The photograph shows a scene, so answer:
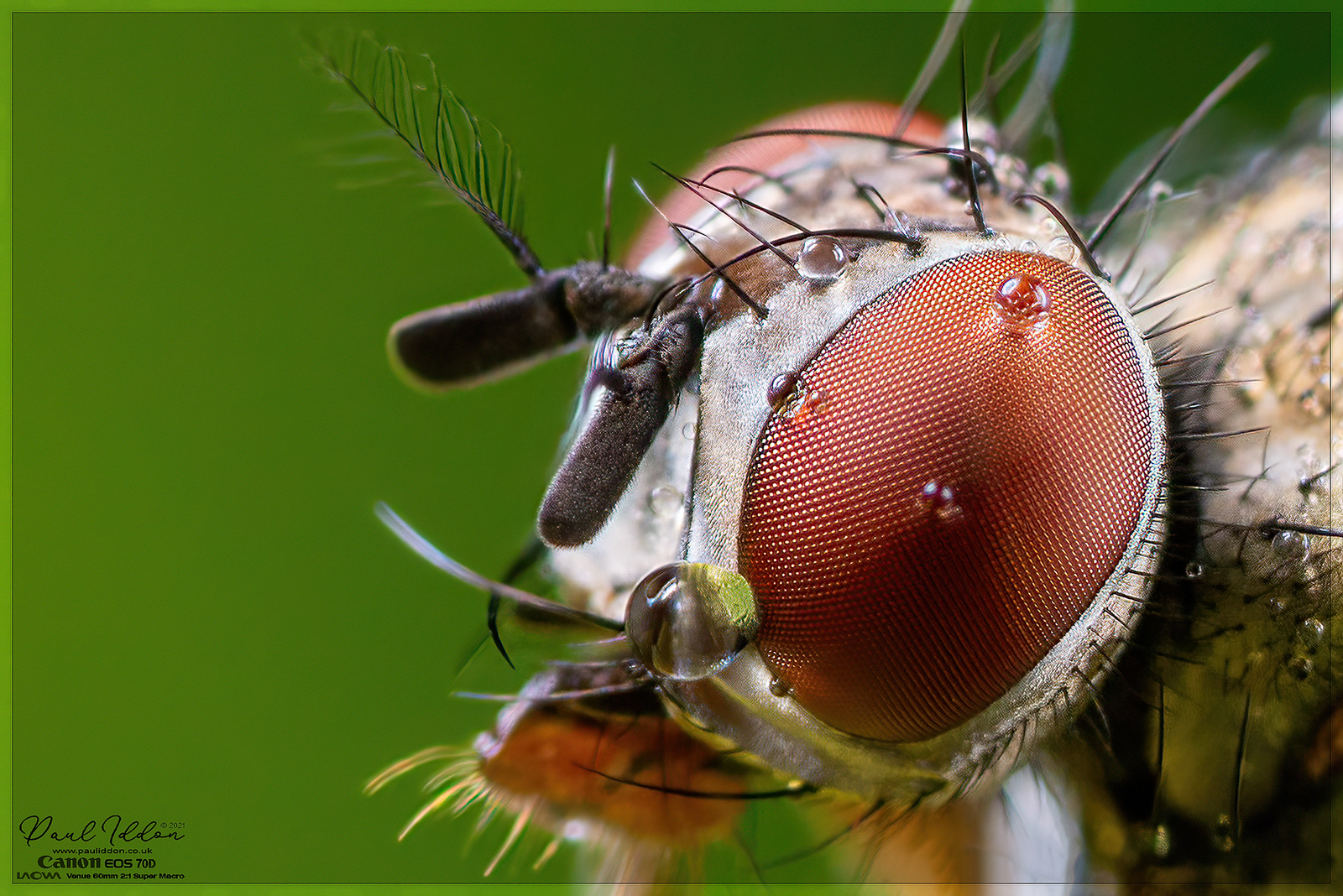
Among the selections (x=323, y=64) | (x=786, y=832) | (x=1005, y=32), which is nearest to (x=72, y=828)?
(x=786, y=832)

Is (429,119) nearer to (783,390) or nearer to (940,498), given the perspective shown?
(783,390)

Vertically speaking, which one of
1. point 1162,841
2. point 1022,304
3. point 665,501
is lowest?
point 1162,841

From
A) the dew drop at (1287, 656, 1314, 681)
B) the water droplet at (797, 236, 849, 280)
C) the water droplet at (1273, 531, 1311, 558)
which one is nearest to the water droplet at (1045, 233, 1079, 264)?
the water droplet at (797, 236, 849, 280)

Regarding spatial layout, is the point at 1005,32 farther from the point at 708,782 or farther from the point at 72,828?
the point at 72,828

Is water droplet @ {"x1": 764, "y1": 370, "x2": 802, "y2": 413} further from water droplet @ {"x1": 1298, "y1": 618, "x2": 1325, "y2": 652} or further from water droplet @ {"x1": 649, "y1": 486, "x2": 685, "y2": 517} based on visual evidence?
water droplet @ {"x1": 1298, "y1": 618, "x2": 1325, "y2": 652}

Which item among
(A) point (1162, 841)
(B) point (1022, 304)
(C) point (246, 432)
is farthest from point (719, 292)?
(C) point (246, 432)

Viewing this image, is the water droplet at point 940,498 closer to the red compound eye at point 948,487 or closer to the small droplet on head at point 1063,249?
the red compound eye at point 948,487
